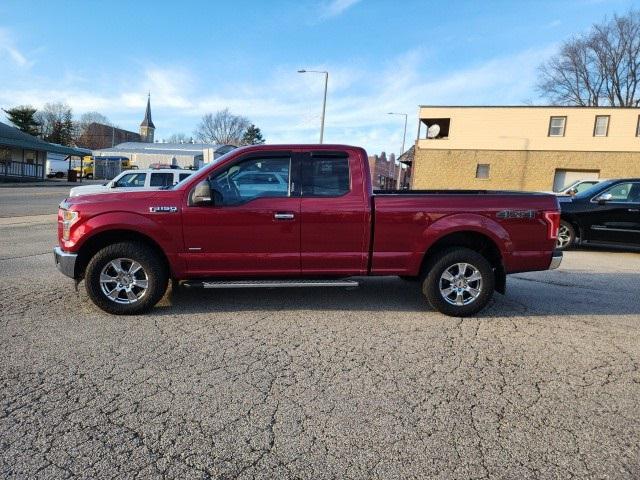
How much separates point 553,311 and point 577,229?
5.65 metres

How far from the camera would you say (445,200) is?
4938mm

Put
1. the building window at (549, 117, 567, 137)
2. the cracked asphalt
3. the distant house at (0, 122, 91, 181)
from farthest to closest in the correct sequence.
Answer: the distant house at (0, 122, 91, 181), the building window at (549, 117, 567, 137), the cracked asphalt

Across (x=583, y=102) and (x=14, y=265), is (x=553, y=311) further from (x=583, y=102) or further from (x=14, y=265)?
(x=583, y=102)

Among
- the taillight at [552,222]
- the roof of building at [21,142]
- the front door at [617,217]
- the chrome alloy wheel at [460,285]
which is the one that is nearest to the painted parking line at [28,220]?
the chrome alloy wheel at [460,285]

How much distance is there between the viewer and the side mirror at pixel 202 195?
4.62m

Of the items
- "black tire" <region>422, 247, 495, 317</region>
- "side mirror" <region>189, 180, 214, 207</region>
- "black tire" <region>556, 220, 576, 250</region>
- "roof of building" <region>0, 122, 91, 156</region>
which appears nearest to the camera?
"side mirror" <region>189, 180, 214, 207</region>

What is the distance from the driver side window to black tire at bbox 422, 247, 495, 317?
6.24 ft

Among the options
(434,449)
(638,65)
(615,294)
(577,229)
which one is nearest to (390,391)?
(434,449)

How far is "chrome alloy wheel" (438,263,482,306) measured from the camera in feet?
16.4

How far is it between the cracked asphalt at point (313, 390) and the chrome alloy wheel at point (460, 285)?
0.79 feet

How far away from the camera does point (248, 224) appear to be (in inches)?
188

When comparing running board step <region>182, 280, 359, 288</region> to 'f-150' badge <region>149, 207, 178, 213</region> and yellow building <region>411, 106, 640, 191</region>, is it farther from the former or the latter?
yellow building <region>411, 106, 640, 191</region>

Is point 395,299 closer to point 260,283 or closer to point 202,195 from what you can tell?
point 260,283

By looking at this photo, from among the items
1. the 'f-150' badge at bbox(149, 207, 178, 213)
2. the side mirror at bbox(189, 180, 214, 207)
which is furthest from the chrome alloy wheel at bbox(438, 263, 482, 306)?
the 'f-150' badge at bbox(149, 207, 178, 213)
